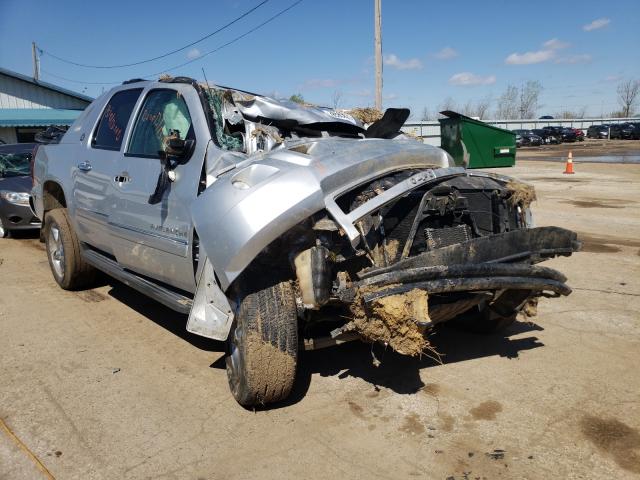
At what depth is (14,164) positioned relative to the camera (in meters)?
10.3

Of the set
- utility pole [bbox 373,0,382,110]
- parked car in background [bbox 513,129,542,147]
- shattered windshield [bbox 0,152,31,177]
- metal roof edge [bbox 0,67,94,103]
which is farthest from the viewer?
parked car in background [bbox 513,129,542,147]

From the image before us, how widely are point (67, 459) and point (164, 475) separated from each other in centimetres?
58

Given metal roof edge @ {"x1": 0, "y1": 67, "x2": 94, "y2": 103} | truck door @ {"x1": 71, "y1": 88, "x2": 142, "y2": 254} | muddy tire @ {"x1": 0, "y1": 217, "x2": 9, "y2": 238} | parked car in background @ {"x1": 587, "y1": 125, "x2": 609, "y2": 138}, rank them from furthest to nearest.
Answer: parked car in background @ {"x1": 587, "y1": 125, "x2": 609, "y2": 138}, metal roof edge @ {"x1": 0, "y1": 67, "x2": 94, "y2": 103}, muddy tire @ {"x1": 0, "y1": 217, "x2": 9, "y2": 238}, truck door @ {"x1": 71, "y1": 88, "x2": 142, "y2": 254}

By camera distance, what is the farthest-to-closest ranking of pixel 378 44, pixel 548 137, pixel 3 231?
pixel 548 137 < pixel 378 44 < pixel 3 231

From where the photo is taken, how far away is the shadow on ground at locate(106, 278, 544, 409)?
377 centimetres

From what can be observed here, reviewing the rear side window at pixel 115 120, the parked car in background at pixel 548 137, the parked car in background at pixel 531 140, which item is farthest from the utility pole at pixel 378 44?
the parked car in background at pixel 548 137

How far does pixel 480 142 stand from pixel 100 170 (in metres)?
13.2

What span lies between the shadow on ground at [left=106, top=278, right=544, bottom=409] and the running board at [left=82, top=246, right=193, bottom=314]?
1.88 feet

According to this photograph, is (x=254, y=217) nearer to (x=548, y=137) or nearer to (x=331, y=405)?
(x=331, y=405)

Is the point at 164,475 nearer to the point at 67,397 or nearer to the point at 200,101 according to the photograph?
the point at 67,397

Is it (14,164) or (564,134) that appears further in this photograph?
(564,134)

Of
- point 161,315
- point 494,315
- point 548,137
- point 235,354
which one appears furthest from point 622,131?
point 235,354

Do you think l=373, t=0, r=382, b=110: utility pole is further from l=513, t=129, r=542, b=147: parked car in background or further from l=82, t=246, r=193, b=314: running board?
l=513, t=129, r=542, b=147: parked car in background

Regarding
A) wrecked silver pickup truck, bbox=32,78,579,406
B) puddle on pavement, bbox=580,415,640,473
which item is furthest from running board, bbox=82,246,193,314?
puddle on pavement, bbox=580,415,640,473
